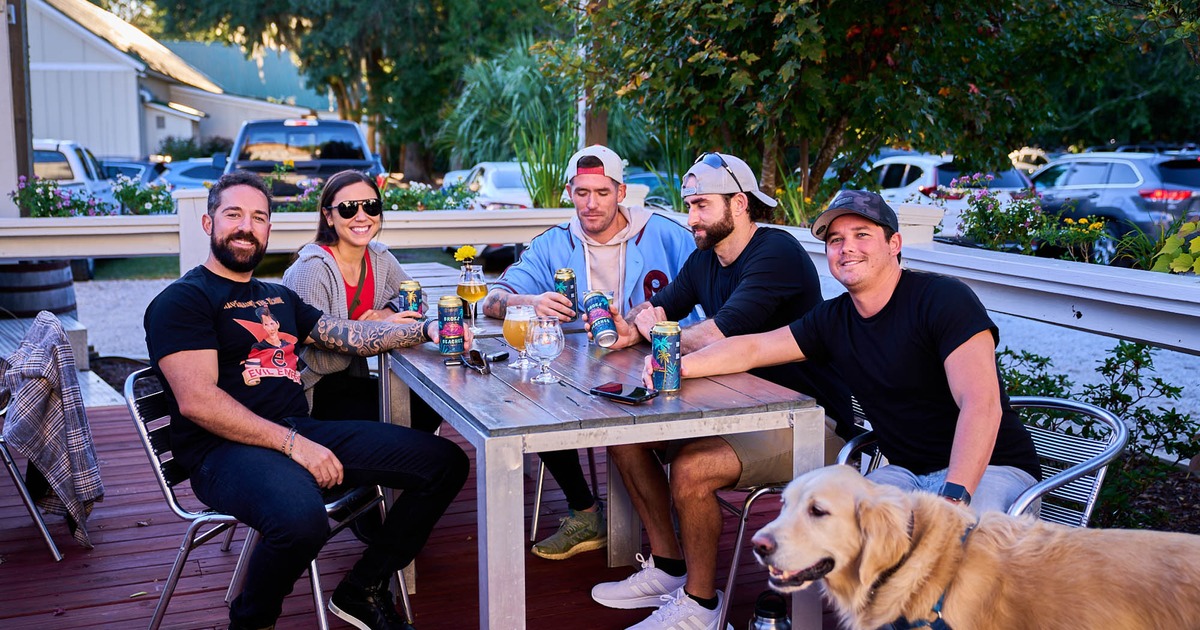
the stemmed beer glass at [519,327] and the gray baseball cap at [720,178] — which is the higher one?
the gray baseball cap at [720,178]

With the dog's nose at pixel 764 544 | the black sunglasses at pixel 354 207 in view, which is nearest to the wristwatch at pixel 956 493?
the dog's nose at pixel 764 544

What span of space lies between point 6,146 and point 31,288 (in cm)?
95

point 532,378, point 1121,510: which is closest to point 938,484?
point 532,378

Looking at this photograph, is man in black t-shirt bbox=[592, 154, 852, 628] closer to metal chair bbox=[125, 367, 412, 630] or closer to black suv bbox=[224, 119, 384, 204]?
metal chair bbox=[125, 367, 412, 630]

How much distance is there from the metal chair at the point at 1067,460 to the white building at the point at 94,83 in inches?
966

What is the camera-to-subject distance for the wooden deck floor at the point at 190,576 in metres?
3.24

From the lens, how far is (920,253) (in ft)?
14.9

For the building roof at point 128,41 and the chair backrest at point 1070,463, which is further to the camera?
the building roof at point 128,41

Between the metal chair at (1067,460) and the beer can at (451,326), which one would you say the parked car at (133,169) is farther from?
the metal chair at (1067,460)

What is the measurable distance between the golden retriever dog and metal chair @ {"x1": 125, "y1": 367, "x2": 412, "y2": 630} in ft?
4.49

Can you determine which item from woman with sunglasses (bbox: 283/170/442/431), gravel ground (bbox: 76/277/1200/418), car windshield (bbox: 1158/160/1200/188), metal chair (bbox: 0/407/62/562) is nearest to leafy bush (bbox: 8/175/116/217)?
→ gravel ground (bbox: 76/277/1200/418)

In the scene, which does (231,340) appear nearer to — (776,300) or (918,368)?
(776,300)

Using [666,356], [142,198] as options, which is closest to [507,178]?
[142,198]

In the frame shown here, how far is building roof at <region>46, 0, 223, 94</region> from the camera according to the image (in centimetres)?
2491
